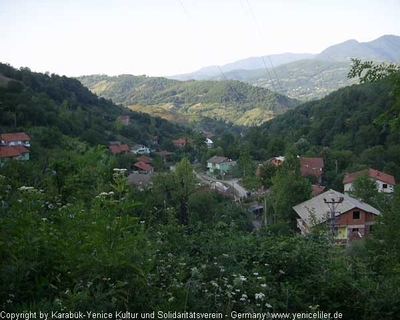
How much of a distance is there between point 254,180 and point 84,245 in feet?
81.0

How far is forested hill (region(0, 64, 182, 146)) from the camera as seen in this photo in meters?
34.0

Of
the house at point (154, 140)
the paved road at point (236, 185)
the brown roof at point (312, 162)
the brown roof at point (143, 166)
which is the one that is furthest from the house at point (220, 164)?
the house at point (154, 140)

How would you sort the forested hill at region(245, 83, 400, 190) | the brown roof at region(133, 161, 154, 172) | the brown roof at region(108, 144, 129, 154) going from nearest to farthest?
the forested hill at region(245, 83, 400, 190) < the brown roof at region(133, 161, 154, 172) < the brown roof at region(108, 144, 129, 154)

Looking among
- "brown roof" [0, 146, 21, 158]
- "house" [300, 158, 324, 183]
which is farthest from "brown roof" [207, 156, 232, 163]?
"brown roof" [0, 146, 21, 158]

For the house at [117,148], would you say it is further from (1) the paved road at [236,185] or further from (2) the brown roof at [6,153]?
(2) the brown roof at [6,153]

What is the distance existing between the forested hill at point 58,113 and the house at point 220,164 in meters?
13.1

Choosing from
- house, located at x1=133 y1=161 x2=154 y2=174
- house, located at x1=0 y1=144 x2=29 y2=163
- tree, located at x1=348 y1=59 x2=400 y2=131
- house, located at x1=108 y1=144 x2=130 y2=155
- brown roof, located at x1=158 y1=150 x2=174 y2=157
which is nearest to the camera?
tree, located at x1=348 y1=59 x2=400 y2=131

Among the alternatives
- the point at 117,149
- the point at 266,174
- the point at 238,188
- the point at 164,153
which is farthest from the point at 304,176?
the point at 164,153

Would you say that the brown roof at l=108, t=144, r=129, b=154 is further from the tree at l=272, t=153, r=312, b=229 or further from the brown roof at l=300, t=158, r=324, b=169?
the tree at l=272, t=153, r=312, b=229

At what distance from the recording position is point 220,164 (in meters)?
41.5

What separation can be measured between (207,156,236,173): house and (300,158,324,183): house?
370 inches

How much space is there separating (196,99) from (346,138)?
106840mm

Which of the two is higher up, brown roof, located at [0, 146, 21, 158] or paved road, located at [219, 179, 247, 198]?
brown roof, located at [0, 146, 21, 158]

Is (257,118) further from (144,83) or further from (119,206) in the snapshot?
(119,206)
